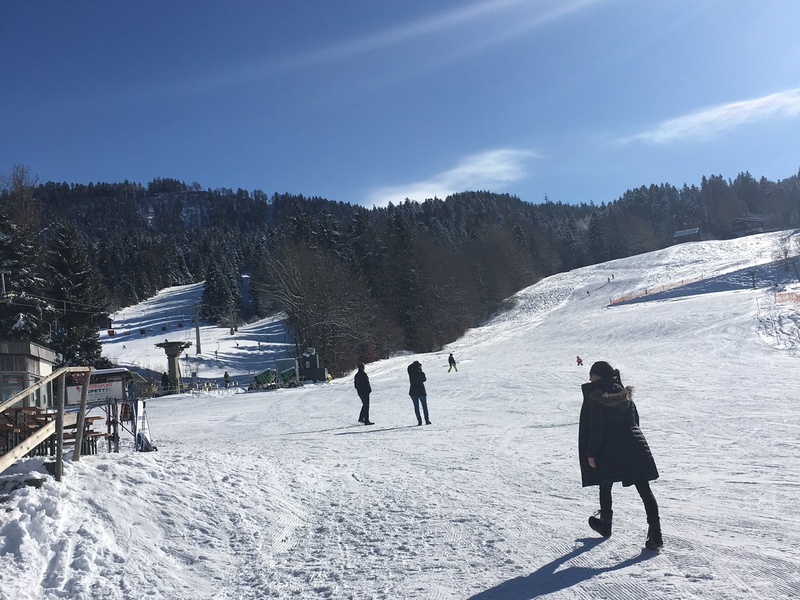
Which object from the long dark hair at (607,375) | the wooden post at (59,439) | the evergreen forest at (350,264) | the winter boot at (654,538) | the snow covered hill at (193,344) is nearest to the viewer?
the winter boot at (654,538)

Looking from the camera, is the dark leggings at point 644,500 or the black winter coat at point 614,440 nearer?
the dark leggings at point 644,500

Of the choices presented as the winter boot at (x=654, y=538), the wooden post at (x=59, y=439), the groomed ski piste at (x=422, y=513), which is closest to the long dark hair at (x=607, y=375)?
the winter boot at (x=654, y=538)

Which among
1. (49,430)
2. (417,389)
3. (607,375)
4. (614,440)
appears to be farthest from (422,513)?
(417,389)

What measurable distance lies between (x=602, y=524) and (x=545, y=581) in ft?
3.71

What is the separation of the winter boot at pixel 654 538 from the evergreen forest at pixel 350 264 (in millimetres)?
34131

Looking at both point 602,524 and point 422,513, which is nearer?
point 602,524

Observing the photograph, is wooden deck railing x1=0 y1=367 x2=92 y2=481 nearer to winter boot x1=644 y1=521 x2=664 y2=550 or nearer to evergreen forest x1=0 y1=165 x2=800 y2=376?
winter boot x1=644 y1=521 x2=664 y2=550

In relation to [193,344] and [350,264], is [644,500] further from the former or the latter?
[193,344]

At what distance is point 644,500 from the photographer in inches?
206

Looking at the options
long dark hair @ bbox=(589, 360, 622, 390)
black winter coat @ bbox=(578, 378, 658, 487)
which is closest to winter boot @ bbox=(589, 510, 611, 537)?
black winter coat @ bbox=(578, 378, 658, 487)

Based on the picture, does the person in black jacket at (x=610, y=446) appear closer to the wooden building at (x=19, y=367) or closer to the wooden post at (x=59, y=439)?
the wooden post at (x=59, y=439)

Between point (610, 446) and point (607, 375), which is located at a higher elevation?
point (607, 375)

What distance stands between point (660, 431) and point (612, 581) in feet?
26.2

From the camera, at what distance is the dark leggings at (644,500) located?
16.8 ft
